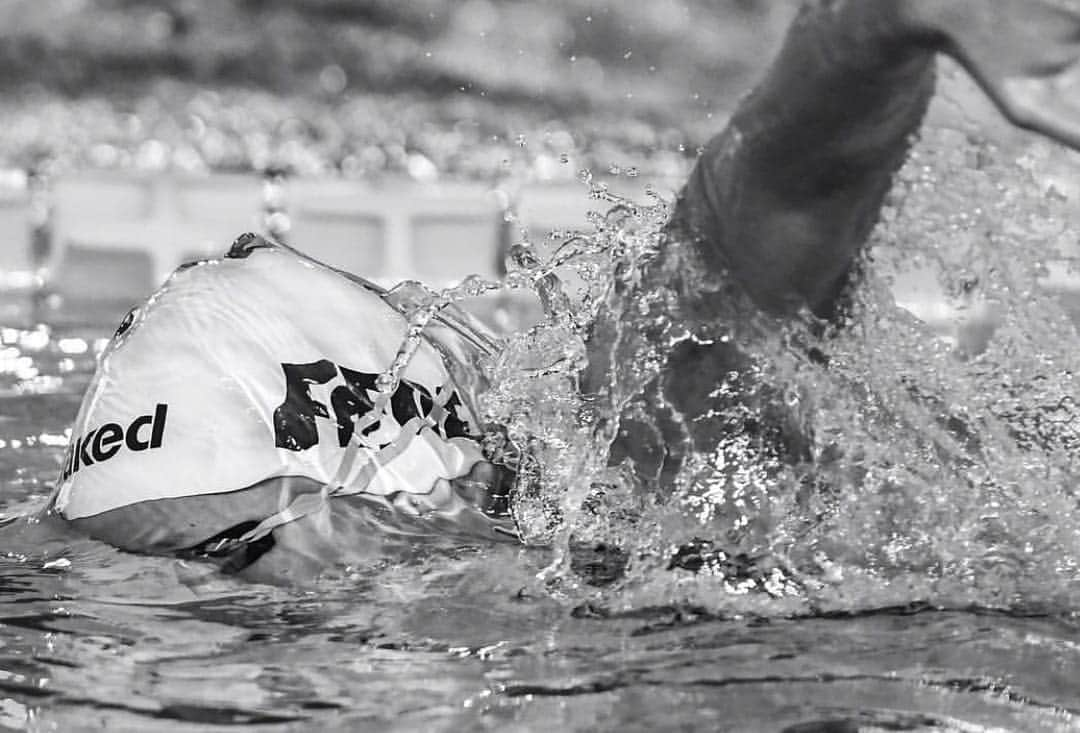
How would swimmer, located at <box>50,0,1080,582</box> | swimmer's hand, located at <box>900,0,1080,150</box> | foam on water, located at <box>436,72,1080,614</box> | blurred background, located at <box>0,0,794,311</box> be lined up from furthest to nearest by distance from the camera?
blurred background, located at <box>0,0,794,311</box> → foam on water, located at <box>436,72,1080,614</box> → swimmer, located at <box>50,0,1080,582</box> → swimmer's hand, located at <box>900,0,1080,150</box>

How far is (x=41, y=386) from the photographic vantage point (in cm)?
327

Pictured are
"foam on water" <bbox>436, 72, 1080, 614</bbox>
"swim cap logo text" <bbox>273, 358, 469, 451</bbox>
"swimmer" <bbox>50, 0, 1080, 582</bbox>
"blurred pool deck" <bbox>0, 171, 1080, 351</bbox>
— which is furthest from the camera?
"blurred pool deck" <bbox>0, 171, 1080, 351</bbox>

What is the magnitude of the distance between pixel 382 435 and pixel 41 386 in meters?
1.81

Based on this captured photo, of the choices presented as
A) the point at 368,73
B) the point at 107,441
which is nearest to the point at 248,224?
the point at 107,441

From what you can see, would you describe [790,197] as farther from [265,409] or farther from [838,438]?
[265,409]

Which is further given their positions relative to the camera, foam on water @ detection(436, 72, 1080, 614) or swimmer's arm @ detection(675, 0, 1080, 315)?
foam on water @ detection(436, 72, 1080, 614)

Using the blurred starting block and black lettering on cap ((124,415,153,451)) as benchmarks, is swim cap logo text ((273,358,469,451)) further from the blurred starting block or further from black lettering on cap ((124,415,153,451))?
the blurred starting block

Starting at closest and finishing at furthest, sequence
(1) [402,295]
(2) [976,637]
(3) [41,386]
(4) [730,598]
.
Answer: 1. (2) [976,637]
2. (4) [730,598]
3. (1) [402,295]
4. (3) [41,386]

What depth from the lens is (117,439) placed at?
1.67 meters

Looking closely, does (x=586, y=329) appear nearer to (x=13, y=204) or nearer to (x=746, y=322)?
(x=746, y=322)

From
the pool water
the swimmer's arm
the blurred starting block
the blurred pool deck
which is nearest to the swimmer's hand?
the swimmer's arm

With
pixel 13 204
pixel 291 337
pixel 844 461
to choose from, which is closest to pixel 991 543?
Result: pixel 844 461

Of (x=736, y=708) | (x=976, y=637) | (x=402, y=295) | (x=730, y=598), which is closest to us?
(x=736, y=708)

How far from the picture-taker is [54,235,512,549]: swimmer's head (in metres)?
1.64
